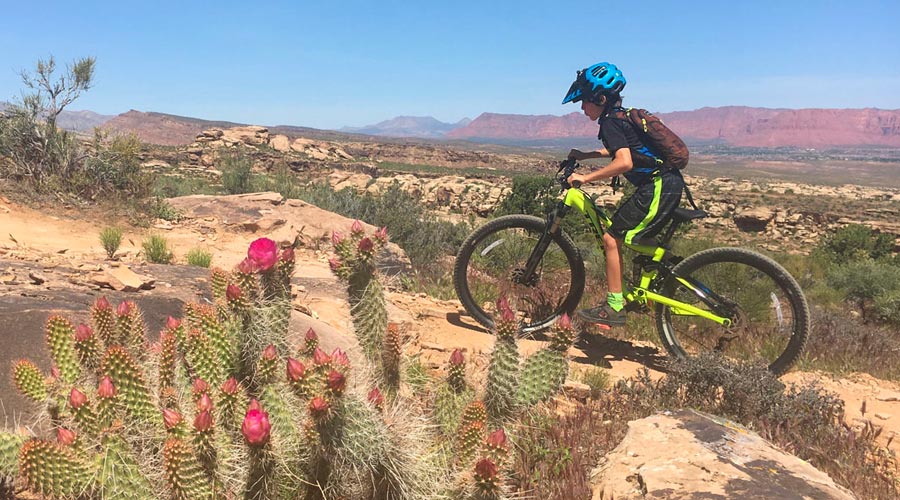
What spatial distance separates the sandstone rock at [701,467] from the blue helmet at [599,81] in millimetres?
2742

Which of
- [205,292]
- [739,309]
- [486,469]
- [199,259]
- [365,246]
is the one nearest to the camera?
[486,469]

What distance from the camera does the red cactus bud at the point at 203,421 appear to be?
1636 mm

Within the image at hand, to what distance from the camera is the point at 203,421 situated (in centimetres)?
164

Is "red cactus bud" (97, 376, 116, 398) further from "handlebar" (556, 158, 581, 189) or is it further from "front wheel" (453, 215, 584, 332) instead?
"handlebar" (556, 158, 581, 189)

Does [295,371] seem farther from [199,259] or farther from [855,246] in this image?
[855,246]

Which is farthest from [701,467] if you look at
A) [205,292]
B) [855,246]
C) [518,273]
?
[855,246]

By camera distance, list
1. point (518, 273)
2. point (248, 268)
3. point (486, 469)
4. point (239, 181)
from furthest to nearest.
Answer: point (239, 181)
point (518, 273)
point (248, 268)
point (486, 469)

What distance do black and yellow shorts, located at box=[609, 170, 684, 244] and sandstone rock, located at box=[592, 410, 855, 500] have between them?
2064 millimetres

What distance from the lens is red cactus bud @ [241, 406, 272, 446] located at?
159 centimetres

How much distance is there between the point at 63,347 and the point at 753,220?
128ft

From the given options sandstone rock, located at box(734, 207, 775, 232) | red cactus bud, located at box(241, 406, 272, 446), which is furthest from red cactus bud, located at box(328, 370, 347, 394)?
sandstone rock, located at box(734, 207, 775, 232)

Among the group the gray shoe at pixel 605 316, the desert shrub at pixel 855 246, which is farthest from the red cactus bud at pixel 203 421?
the desert shrub at pixel 855 246

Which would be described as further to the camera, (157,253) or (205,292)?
(157,253)

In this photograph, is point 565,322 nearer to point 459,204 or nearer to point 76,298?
point 76,298
